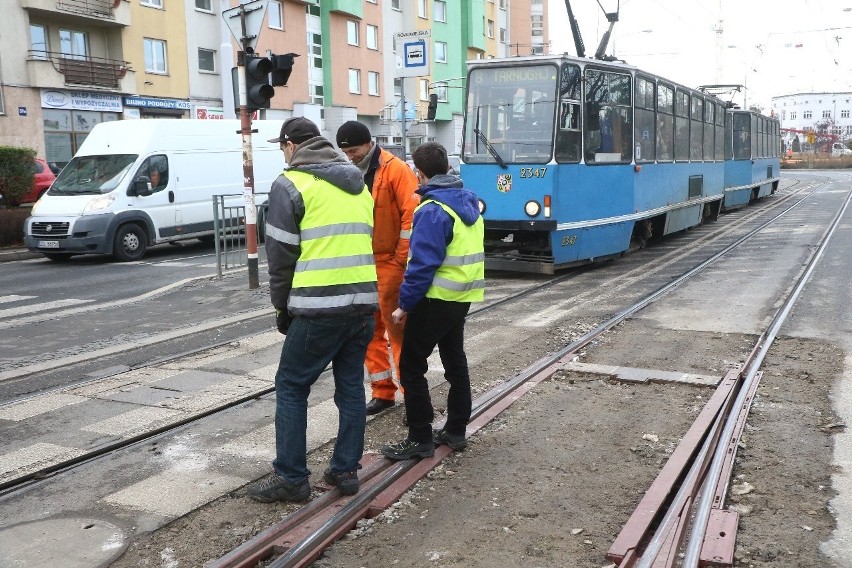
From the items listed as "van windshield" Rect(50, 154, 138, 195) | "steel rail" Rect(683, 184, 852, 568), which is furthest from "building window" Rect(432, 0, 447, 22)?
"steel rail" Rect(683, 184, 852, 568)

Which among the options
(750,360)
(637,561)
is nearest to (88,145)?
(750,360)

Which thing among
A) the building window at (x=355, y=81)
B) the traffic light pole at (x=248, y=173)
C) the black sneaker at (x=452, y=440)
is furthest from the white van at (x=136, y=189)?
the building window at (x=355, y=81)

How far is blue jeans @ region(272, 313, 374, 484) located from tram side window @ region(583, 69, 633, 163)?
8.51 m

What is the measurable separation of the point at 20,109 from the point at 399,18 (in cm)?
2596

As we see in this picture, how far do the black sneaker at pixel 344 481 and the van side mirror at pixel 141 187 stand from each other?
12867 mm

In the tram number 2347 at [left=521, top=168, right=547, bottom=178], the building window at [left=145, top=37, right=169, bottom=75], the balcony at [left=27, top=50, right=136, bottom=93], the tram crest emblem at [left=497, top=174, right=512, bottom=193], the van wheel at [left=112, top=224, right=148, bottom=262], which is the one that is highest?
the building window at [left=145, top=37, right=169, bottom=75]

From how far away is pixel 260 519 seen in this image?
421cm

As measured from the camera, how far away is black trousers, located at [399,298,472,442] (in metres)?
4.88

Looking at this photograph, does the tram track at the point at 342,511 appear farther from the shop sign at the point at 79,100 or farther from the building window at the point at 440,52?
the building window at the point at 440,52

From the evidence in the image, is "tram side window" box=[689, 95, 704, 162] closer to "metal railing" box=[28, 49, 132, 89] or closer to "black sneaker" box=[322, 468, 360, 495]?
"black sneaker" box=[322, 468, 360, 495]

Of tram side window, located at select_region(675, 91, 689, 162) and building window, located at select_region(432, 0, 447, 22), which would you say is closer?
tram side window, located at select_region(675, 91, 689, 162)

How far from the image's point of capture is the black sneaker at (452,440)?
5148 millimetres

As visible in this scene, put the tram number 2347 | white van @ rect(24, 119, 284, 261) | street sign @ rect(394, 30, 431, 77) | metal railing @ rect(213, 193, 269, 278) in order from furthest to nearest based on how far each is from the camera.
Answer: white van @ rect(24, 119, 284, 261) → street sign @ rect(394, 30, 431, 77) → metal railing @ rect(213, 193, 269, 278) → the tram number 2347

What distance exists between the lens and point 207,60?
34375mm
